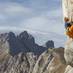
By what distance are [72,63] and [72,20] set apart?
35.6 feet

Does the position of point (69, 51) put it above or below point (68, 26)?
below

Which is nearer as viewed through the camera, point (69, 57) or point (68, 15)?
point (68, 15)

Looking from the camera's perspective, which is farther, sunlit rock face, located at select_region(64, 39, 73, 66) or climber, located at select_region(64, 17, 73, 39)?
sunlit rock face, located at select_region(64, 39, 73, 66)

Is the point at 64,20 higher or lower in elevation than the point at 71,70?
higher

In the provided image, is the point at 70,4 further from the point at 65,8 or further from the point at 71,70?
the point at 71,70

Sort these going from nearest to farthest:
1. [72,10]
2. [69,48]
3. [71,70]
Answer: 1. [72,10]
2. [69,48]
3. [71,70]

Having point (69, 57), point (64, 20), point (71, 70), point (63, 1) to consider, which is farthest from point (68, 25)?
point (71, 70)

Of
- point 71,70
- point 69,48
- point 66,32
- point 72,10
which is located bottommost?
point 71,70

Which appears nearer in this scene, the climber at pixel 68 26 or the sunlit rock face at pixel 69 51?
the climber at pixel 68 26

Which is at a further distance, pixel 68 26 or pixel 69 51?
pixel 69 51

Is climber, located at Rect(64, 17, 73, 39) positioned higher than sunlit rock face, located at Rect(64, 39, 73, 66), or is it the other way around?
climber, located at Rect(64, 17, 73, 39)

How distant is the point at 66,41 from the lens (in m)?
56.2

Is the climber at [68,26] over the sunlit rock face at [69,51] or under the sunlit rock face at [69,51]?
over

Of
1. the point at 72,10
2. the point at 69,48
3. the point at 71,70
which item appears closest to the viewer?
the point at 72,10
